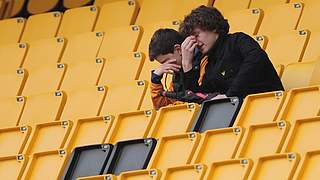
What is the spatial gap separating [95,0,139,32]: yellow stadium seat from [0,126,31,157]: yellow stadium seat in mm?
1830

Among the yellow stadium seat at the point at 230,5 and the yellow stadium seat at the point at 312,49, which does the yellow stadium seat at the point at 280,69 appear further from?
the yellow stadium seat at the point at 230,5

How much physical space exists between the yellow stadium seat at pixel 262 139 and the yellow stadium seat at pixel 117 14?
3.16 metres

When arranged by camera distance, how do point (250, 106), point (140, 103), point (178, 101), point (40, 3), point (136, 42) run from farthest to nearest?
point (40, 3) < point (136, 42) < point (140, 103) < point (178, 101) < point (250, 106)

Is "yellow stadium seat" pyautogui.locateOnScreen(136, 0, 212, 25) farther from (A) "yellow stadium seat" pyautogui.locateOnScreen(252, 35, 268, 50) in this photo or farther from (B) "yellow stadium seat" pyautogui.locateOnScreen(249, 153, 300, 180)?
(B) "yellow stadium seat" pyautogui.locateOnScreen(249, 153, 300, 180)

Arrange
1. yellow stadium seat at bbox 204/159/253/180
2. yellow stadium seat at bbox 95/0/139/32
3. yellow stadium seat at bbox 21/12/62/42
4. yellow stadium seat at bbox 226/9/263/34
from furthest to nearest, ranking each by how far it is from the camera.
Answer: yellow stadium seat at bbox 21/12/62/42 < yellow stadium seat at bbox 95/0/139/32 < yellow stadium seat at bbox 226/9/263/34 < yellow stadium seat at bbox 204/159/253/180

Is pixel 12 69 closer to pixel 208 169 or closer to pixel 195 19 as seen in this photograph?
pixel 195 19

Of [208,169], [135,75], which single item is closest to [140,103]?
[135,75]

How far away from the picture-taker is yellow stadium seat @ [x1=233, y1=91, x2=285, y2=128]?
320 inches

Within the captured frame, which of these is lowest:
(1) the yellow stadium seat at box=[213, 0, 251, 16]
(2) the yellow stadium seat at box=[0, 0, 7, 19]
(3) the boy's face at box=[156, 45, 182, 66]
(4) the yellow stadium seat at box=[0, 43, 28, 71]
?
(3) the boy's face at box=[156, 45, 182, 66]

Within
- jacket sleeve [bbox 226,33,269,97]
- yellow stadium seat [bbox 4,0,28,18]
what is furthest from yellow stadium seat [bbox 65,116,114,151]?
yellow stadium seat [bbox 4,0,28,18]

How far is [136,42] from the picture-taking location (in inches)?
406

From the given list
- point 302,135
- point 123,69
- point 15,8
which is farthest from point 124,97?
point 15,8

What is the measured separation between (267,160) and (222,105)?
0.96 m

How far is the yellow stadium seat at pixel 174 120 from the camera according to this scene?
8438 mm
